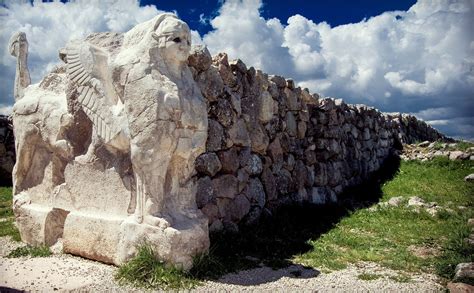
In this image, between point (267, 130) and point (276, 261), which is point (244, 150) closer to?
point (267, 130)

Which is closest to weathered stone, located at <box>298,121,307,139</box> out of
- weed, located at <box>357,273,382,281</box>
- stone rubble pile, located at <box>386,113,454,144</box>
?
weed, located at <box>357,273,382,281</box>

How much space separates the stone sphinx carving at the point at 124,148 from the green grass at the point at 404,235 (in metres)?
1.71

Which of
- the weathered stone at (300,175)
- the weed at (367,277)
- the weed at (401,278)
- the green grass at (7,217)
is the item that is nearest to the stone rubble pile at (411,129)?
the weathered stone at (300,175)

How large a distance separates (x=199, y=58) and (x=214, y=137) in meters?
1.00

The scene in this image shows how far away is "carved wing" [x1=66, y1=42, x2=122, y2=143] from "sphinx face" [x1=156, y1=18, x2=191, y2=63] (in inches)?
26.7

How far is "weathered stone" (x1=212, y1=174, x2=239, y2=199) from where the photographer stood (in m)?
5.73

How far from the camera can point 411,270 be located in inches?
176

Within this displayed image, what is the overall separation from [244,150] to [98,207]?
2467 mm

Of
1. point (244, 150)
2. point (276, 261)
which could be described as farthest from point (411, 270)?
point (244, 150)

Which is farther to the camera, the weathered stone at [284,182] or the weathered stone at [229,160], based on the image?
the weathered stone at [284,182]

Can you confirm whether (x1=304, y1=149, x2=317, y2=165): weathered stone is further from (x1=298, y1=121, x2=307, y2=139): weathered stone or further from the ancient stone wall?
(x1=298, y1=121, x2=307, y2=139): weathered stone

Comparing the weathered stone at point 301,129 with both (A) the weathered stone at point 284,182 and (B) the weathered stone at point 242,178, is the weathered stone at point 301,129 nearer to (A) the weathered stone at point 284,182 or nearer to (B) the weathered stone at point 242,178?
(A) the weathered stone at point 284,182

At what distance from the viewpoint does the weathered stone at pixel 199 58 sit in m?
5.48

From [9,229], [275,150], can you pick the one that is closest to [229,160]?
[275,150]
